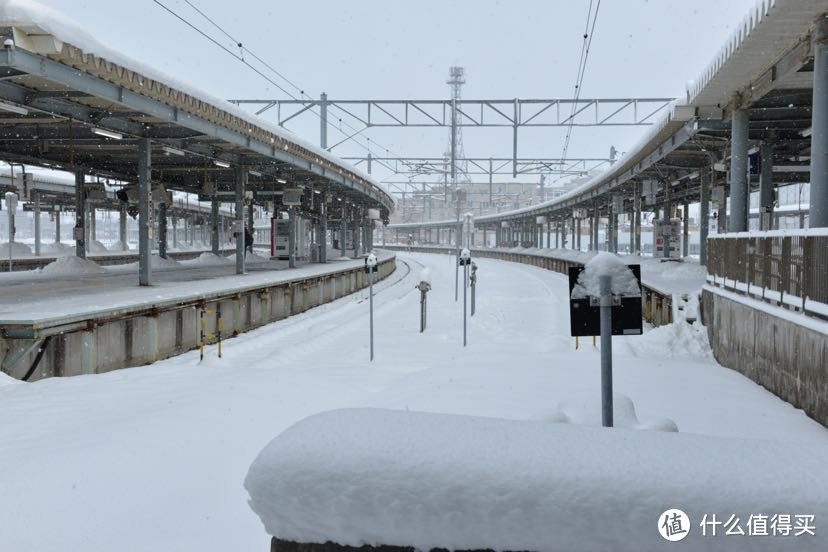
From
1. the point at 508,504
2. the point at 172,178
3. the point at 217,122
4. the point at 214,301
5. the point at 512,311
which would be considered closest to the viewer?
the point at 508,504

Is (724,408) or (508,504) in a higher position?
(508,504)

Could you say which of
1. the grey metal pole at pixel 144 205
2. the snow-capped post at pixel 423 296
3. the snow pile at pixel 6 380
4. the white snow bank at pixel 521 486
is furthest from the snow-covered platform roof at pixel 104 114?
the white snow bank at pixel 521 486

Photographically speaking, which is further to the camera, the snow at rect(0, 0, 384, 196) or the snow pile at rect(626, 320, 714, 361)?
the snow pile at rect(626, 320, 714, 361)

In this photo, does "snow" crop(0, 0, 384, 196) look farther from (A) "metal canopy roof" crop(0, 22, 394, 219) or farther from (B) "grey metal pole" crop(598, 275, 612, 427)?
(B) "grey metal pole" crop(598, 275, 612, 427)

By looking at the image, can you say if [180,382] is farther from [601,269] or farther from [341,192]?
[341,192]

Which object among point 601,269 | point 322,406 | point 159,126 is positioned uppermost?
point 159,126

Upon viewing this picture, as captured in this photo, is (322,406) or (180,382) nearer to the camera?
(322,406)

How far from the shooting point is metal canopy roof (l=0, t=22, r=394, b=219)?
10.9 m

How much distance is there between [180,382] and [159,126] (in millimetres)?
9907

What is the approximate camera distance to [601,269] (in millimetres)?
3982

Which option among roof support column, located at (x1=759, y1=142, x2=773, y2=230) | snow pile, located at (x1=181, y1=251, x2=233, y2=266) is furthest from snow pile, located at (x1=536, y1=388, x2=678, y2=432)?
snow pile, located at (x1=181, y1=251, x2=233, y2=266)

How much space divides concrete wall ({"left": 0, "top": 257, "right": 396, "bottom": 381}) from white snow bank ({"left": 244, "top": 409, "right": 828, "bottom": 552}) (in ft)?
28.5

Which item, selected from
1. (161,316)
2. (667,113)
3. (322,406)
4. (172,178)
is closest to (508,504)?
(322,406)

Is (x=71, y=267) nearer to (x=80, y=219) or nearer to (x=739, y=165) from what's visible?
(x=80, y=219)
